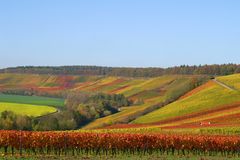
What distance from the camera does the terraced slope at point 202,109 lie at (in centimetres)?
9422

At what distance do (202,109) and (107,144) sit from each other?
201 ft

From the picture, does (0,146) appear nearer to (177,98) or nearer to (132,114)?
(132,114)

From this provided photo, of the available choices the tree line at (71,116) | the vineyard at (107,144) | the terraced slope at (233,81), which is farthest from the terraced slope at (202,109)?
the vineyard at (107,144)

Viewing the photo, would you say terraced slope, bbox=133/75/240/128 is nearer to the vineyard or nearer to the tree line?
the tree line

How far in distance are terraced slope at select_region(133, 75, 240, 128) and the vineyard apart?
34.5 meters

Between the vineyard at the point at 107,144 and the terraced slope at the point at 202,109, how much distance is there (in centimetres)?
3450

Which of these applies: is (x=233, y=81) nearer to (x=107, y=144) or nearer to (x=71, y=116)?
(x=71, y=116)

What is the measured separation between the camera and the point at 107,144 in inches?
1951

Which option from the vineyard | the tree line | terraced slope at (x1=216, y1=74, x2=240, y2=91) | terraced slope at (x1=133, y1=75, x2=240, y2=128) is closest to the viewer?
the vineyard

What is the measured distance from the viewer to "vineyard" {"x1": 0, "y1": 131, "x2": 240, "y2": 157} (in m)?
47.1

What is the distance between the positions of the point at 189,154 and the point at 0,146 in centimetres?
1881

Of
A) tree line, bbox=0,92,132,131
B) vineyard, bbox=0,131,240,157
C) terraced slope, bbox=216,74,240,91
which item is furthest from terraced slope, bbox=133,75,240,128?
vineyard, bbox=0,131,240,157

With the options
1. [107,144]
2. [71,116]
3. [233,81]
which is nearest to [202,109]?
[233,81]

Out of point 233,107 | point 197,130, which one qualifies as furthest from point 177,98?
point 197,130
